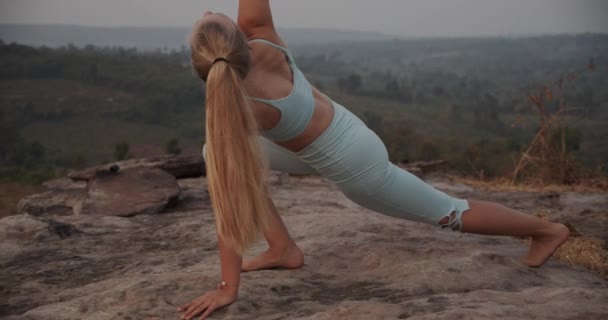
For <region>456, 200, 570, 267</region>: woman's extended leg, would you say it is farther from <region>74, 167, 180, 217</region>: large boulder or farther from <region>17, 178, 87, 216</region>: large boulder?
<region>17, 178, 87, 216</region>: large boulder

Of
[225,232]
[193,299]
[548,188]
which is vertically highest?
[225,232]

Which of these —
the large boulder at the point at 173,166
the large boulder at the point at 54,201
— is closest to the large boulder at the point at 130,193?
the large boulder at the point at 54,201

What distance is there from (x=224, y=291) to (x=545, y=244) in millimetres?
1161

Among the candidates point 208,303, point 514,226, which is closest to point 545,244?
point 514,226

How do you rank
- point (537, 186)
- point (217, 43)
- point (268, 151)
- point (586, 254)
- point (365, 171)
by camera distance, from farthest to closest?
point (537, 186)
point (586, 254)
point (268, 151)
point (365, 171)
point (217, 43)

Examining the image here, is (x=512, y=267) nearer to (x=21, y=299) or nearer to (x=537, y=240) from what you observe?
(x=537, y=240)

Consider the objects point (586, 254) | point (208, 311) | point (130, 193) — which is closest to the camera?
point (208, 311)

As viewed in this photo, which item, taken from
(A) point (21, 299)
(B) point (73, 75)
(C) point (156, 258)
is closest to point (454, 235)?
(C) point (156, 258)

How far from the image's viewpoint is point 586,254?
267cm

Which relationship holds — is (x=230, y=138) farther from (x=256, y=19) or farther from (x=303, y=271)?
(x=303, y=271)

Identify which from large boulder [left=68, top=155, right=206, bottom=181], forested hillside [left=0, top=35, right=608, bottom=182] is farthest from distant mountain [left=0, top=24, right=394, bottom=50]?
large boulder [left=68, top=155, right=206, bottom=181]

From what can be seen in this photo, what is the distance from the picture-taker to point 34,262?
257cm

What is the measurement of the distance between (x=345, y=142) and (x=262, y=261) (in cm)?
56

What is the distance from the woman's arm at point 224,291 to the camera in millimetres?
1826
